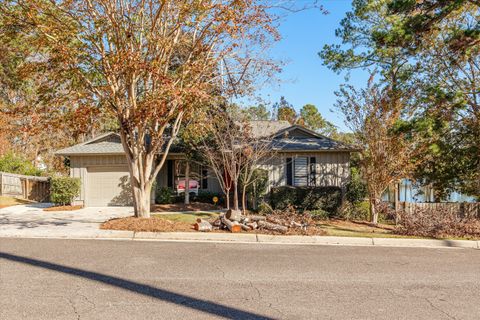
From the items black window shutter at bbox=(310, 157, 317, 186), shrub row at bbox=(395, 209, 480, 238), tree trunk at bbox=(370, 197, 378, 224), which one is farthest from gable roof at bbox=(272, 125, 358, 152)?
shrub row at bbox=(395, 209, 480, 238)

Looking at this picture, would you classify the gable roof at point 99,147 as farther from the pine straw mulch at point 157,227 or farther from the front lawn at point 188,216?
the pine straw mulch at point 157,227

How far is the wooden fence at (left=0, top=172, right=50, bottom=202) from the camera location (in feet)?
70.8

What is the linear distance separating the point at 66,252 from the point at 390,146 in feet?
37.2

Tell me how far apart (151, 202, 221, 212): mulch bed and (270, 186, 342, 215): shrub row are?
328cm

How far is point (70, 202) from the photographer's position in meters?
18.3

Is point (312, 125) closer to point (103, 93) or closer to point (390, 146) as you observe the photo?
point (390, 146)

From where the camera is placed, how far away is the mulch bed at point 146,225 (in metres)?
10.9

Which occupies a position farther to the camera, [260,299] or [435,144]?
[435,144]

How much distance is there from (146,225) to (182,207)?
654 cm

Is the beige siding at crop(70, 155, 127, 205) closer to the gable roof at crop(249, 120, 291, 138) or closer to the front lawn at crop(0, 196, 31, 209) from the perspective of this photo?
the front lawn at crop(0, 196, 31, 209)

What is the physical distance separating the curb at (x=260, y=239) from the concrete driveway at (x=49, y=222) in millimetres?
172

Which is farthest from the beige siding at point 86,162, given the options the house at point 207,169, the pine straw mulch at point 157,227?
the pine straw mulch at point 157,227

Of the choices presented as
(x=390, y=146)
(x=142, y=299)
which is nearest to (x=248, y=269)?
(x=142, y=299)

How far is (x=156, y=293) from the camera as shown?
541cm
